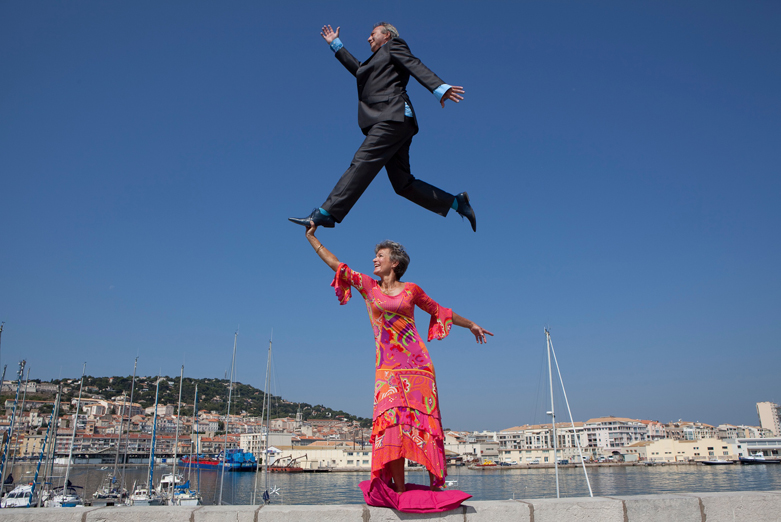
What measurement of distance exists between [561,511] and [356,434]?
538 ft

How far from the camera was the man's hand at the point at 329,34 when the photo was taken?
14.8 feet

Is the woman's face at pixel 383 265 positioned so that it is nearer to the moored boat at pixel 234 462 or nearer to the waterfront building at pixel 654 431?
the moored boat at pixel 234 462

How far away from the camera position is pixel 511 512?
2.99m

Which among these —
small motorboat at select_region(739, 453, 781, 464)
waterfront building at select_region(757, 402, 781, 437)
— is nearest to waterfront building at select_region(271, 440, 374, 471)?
small motorboat at select_region(739, 453, 781, 464)

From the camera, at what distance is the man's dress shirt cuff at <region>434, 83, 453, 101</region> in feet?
12.2

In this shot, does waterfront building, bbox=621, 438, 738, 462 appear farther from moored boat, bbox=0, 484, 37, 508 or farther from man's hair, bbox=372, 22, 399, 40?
man's hair, bbox=372, 22, 399, 40

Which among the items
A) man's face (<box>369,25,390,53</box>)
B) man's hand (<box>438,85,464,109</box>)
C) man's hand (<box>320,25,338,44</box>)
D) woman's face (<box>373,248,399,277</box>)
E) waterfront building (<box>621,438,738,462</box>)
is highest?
A: man's hand (<box>320,25,338,44</box>)

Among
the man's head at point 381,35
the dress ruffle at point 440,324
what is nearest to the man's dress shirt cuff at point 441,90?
the man's head at point 381,35

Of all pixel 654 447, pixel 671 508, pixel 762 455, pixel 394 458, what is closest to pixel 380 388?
pixel 394 458

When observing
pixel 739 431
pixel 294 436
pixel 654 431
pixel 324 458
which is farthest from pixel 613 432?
pixel 294 436

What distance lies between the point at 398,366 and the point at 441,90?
1.95 meters

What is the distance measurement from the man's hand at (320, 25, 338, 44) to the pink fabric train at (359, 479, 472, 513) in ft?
11.6

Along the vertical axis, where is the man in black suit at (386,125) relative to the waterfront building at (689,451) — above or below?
above

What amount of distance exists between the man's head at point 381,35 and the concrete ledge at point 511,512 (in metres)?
3.40
